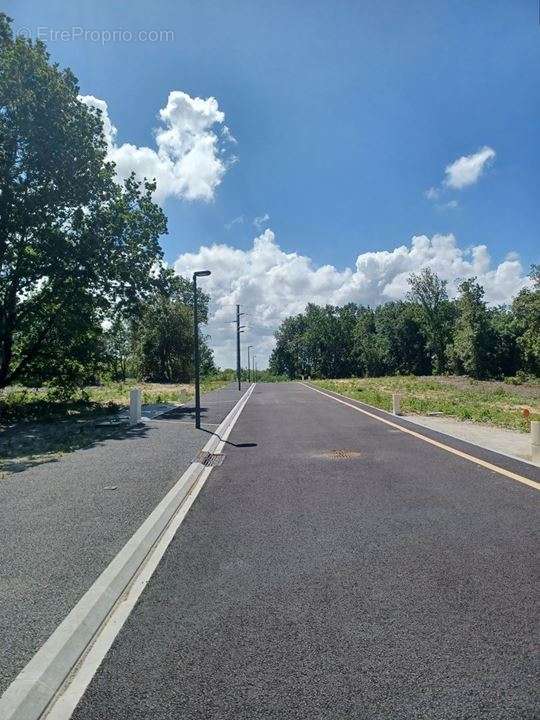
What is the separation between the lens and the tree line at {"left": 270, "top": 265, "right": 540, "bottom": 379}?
7031 cm

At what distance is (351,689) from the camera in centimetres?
280

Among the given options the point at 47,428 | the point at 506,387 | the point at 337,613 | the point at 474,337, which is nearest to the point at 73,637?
the point at 337,613

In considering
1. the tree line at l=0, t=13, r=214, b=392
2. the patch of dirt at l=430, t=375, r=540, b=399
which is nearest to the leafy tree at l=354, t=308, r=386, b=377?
the patch of dirt at l=430, t=375, r=540, b=399

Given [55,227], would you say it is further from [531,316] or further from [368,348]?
[368,348]

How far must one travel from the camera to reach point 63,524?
5.90 m

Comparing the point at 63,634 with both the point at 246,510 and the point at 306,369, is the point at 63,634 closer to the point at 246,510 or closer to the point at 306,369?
the point at 246,510

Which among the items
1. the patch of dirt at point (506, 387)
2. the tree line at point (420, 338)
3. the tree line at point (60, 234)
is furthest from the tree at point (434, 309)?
the tree line at point (60, 234)

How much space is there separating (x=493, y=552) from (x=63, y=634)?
150 inches

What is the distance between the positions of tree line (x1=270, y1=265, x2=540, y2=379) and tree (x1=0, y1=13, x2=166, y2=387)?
44.7 m

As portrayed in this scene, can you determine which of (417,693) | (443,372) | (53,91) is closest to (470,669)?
(417,693)

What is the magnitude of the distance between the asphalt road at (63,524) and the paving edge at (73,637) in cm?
8

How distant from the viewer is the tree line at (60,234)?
65.8 feet

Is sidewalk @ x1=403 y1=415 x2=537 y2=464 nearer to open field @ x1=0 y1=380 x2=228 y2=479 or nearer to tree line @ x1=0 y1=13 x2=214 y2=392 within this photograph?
open field @ x1=0 y1=380 x2=228 y2=479

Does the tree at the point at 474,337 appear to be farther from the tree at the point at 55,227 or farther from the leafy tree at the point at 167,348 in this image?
the tree at the point at 55,227
